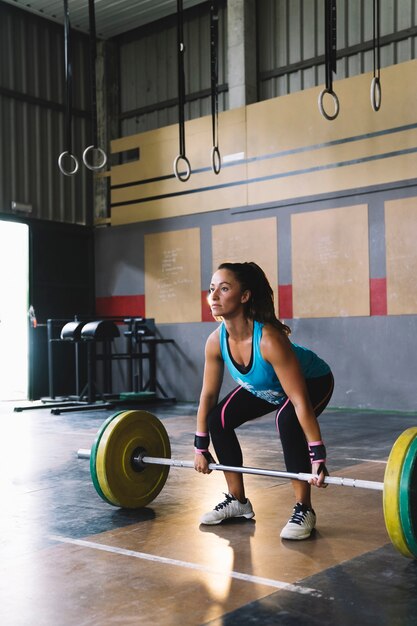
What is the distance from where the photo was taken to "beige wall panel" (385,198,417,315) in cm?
620

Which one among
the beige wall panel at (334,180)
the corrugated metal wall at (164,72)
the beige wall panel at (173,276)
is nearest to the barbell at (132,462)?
the beige wall panel at (334,180)

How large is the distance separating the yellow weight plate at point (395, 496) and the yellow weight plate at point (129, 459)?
3.63 feet

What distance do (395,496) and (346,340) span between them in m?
4.68

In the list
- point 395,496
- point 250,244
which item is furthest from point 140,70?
point 395,496

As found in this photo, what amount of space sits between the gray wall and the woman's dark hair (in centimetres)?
401

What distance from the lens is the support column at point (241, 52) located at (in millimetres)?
7523

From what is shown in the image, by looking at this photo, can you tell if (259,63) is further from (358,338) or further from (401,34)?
(358,338)

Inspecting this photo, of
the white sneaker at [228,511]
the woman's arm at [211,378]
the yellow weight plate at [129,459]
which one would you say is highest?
the woman's arm at [211,378]

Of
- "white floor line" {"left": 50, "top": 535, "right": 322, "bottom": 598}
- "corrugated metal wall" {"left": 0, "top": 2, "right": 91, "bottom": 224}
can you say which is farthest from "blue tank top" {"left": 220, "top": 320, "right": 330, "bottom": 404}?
"corrugated metal wall" {"left": 0, "top": 2, "right": 91, "bottom": 224}

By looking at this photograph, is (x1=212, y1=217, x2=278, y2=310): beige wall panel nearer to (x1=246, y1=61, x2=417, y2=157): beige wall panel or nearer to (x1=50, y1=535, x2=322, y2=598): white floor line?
(x1=246, y1=61, x2=417, y2=157): beige wall panel

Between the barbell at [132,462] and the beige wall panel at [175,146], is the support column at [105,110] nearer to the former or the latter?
the beige wall panel at [175,146]

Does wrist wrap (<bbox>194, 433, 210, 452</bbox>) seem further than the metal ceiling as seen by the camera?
No

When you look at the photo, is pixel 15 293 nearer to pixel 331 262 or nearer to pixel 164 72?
pixel 164 72

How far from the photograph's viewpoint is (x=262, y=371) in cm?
244
